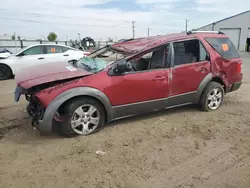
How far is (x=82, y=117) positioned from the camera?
3.52 meters

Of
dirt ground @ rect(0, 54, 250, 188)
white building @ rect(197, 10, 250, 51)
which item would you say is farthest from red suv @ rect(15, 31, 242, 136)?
white building @ rect(197, 10, 250, 51)

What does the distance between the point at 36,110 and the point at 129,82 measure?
1614 millimetres

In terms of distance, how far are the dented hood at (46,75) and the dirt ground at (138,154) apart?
909mm

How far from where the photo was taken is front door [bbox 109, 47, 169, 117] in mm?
3678

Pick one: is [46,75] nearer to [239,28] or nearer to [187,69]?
[187,69]

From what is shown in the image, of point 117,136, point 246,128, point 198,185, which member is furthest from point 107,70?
point 246,128

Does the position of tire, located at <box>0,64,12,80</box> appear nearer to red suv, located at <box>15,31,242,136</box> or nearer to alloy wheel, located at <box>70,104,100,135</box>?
red suv, located at <box>15,31,242,136</box>

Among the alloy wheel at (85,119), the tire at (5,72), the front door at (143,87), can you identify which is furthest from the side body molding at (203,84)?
the tire at (5,72)

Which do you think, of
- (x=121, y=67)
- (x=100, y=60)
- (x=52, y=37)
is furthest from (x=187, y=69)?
(x=52, y=37)

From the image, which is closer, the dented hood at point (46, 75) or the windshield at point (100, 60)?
the dented hood at point (46, 75)

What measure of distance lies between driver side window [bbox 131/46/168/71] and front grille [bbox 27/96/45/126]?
1.74 m

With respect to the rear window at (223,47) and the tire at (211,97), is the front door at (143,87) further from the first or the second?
the rear window at (223,47)

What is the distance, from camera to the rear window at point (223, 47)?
15.1 ft

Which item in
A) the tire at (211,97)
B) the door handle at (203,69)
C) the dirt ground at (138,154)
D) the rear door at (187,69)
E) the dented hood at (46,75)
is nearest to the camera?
the dirt ground at (138,154)
